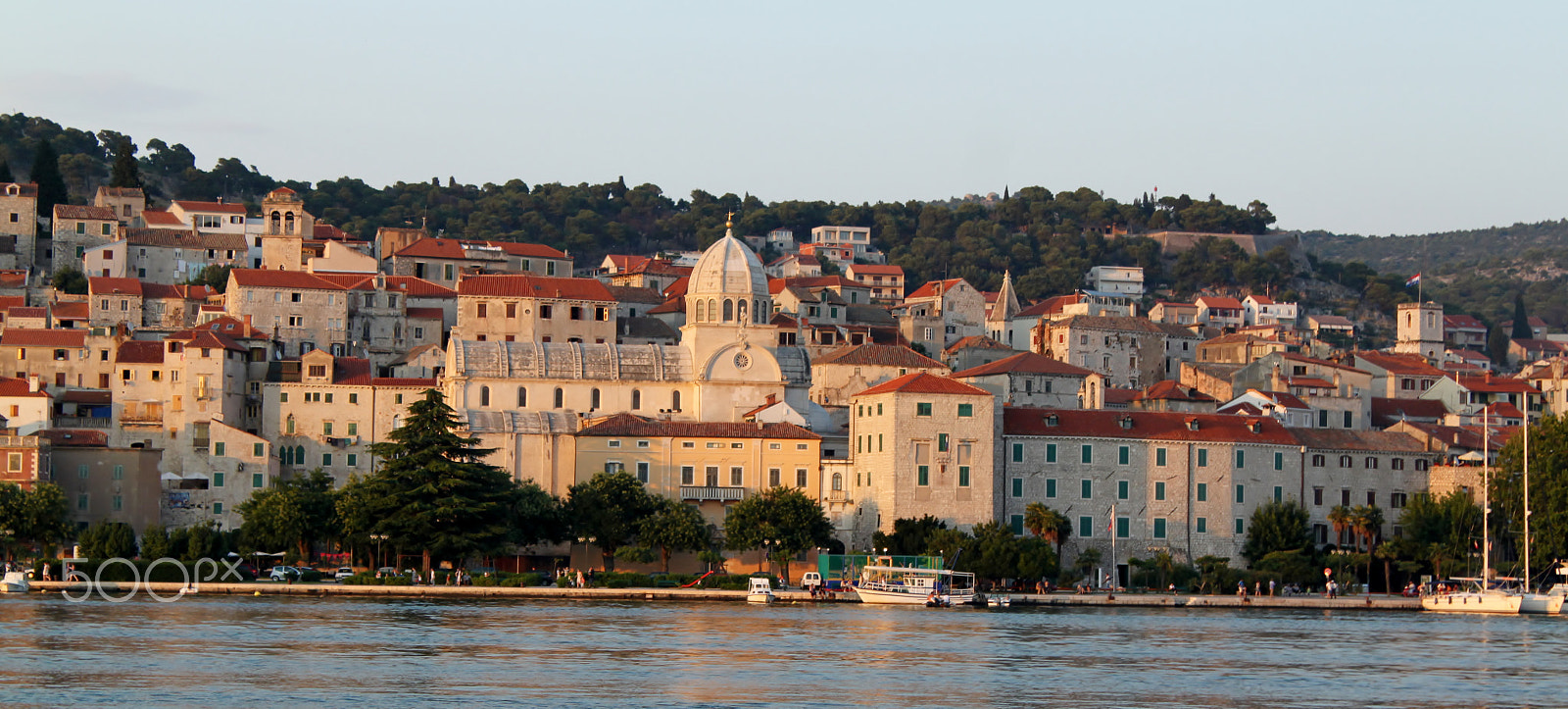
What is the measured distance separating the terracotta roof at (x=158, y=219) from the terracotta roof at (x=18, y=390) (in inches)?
1309

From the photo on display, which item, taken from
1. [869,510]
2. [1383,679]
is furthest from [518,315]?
[1383,679]

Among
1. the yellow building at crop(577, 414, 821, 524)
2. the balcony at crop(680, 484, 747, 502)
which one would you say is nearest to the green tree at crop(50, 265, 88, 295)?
the yellow building at crop(577, 414, 821, 524)

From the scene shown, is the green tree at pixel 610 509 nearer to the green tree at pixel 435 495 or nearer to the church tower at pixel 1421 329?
the green tree at pixel 435 495

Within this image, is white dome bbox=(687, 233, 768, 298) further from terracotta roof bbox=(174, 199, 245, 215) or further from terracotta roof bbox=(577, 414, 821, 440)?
terracotta roof bbox=(174, 199, 245, 215)

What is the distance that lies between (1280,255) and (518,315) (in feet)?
251

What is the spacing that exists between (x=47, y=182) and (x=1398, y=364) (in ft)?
234

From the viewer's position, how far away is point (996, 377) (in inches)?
3401

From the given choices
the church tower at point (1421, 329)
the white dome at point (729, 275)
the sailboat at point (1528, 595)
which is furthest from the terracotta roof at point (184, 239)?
the sailboat at point (1528, 595)

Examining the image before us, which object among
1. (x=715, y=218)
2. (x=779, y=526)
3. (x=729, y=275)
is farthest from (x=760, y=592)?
(x=715, y=218)

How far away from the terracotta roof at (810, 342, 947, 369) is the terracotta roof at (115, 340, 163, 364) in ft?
84.0

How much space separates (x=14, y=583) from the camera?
66.2 meters

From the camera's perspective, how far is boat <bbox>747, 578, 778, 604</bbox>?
66.4 metres

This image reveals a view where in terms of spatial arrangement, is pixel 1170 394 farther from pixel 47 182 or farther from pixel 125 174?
pixel 125 174

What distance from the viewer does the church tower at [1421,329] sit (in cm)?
12206
